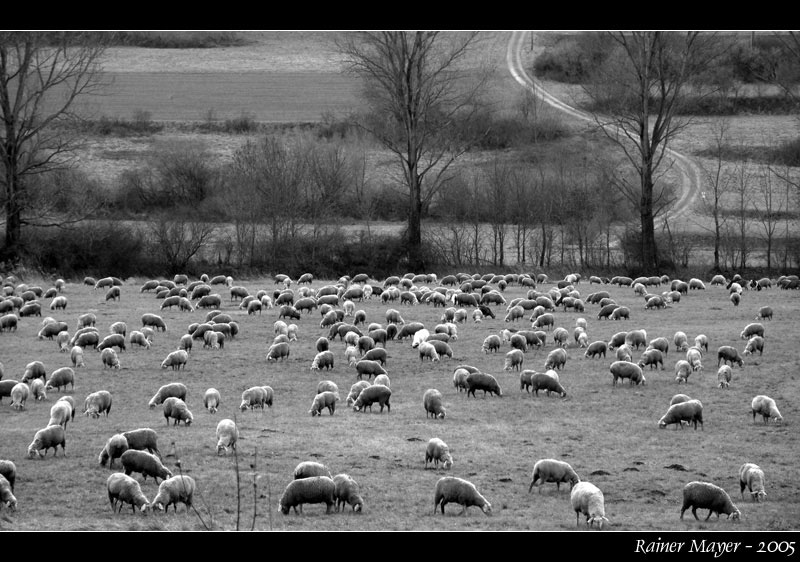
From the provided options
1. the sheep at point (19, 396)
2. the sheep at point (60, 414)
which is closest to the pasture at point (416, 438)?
the sheep at point (19, 396)

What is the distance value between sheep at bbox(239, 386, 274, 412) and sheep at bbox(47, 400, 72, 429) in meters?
3.48

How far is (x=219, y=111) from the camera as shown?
69.2 metres

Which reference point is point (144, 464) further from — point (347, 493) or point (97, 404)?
point (97, 404)

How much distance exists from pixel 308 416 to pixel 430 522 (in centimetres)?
655

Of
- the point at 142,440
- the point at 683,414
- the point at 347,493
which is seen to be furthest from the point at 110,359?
Result: the point at 683,414

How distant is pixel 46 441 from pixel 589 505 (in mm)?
8553

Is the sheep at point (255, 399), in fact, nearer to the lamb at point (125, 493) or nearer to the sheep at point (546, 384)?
the sheep at point (546, 384)

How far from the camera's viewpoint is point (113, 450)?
13875 millimetres

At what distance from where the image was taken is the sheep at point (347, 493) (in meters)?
12.2

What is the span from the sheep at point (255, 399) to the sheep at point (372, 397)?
1867mm

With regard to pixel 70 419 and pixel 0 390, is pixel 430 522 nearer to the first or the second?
pixel 70 419
